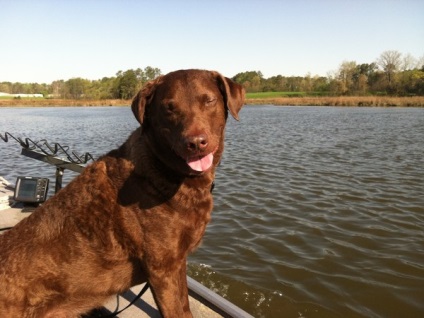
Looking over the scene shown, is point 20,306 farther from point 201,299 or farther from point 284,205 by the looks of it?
point 284,205

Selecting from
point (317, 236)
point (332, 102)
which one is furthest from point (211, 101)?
point (332, 102)

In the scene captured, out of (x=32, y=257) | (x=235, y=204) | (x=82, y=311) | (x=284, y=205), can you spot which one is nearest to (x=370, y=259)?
(x=284, y=205)

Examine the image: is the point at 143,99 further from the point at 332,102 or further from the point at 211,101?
the point at 332,102

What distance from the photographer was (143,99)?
2953 mm

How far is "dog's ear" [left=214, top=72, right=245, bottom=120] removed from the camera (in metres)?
3.10

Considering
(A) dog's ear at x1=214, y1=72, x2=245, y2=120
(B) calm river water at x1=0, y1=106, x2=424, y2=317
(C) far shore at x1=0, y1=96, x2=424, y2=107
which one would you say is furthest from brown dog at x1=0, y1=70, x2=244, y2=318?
(C) far shore at x1=0, y1=96, x2=424, y2=107

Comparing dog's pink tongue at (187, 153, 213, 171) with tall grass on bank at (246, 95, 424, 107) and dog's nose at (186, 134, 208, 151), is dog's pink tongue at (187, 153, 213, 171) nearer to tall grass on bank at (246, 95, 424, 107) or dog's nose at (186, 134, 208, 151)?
dog's nose at (186, 134, 208, 151)

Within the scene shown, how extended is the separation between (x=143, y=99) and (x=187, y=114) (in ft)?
1.33

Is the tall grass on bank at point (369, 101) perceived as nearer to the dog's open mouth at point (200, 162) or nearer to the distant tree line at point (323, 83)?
the distant tree line at point (323, 83)

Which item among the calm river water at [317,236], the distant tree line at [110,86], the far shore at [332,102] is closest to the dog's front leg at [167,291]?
the calm river water at [317,236]

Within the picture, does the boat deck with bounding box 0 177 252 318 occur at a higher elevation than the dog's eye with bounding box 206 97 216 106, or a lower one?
lower

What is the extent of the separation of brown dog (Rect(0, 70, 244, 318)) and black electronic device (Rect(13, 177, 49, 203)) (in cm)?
284

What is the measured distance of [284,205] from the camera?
9.13 m

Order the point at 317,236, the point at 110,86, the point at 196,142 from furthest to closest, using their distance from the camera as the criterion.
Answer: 1. the point at 110,86
2. the point at 317,236
3. the point at 196,142
